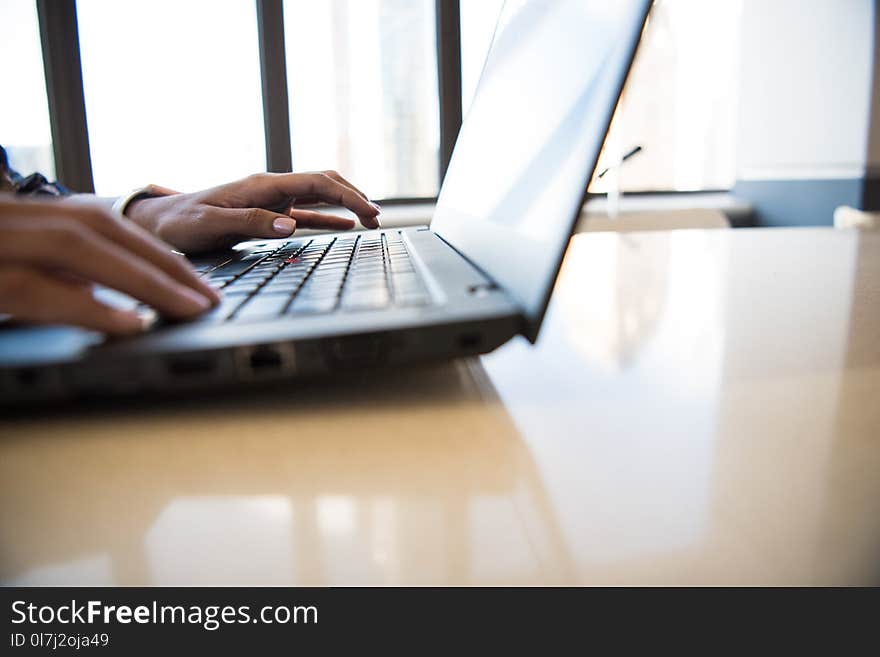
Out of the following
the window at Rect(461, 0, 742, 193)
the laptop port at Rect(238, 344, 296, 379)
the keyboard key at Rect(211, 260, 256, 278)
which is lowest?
the keyboard key at Rect(211, 260, 256, 278)

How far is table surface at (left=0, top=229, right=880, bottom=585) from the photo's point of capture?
0.15 meters

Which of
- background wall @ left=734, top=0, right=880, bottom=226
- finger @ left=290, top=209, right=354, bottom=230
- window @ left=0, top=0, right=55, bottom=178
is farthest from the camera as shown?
window @ left=0, top=0, right=55, bottom=178

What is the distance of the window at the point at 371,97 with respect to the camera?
7.50 ft

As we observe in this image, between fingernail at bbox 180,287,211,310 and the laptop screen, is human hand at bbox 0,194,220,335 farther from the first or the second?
the laptop screen

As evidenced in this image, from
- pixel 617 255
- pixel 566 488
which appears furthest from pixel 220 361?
pixel 617 255

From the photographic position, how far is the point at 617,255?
75 centimetres

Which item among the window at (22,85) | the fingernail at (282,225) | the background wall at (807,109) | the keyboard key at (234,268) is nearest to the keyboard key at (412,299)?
the keyboard key at (234,268)

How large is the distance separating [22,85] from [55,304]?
229cm

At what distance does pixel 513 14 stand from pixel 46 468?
55cm

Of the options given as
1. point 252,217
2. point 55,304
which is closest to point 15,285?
point 55,304

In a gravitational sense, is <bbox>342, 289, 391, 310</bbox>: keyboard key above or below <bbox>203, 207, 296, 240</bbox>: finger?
below

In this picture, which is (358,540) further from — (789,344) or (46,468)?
(789,344)

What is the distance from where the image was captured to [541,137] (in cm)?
32
